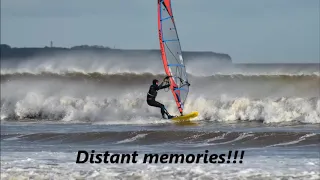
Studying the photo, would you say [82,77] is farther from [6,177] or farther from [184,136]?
[6,177]

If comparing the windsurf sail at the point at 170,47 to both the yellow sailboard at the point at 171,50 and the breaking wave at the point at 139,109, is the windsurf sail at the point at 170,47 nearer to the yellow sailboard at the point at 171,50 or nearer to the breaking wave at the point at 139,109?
the yellow sailboard at the point at 171,50

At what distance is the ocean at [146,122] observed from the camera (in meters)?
11.8

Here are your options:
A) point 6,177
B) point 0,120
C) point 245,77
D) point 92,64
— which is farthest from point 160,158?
point 92,64

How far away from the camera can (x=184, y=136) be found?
635 inches

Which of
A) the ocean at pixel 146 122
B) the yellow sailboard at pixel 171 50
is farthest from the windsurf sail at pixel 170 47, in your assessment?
the ocean at pixel 146 122

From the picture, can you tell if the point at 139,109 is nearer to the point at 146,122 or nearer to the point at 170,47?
the point at 146,122

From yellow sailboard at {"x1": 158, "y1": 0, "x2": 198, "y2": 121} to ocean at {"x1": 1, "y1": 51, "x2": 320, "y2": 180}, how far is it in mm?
976

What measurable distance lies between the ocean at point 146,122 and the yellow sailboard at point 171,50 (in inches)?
38.4

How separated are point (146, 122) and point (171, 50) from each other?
2.10 metres

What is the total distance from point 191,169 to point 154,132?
5470mm

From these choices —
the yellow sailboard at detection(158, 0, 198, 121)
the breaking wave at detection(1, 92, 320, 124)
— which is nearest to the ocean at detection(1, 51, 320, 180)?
the breaking wave at detection(1, 92, 320, 124)

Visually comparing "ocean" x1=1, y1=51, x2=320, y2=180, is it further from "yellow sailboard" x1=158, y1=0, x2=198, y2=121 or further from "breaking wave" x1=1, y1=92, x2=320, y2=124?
"yellow sailboard" x1=158, y1=0, x2=198, y2=121

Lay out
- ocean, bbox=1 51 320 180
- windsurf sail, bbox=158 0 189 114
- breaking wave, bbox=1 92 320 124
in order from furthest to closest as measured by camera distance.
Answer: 1. breaking wave, bbox=1 92 320 124
2. windsurf sail, bbox=158 0 189 114
3. ocean, bbox=1 51 320 180

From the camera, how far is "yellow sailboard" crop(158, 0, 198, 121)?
66.3 feet
